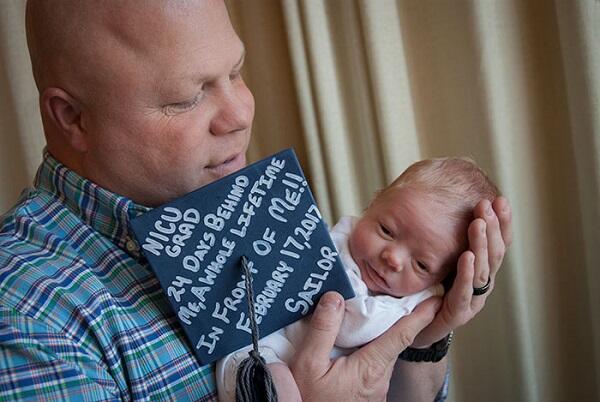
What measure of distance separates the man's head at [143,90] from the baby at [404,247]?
1.00 feet

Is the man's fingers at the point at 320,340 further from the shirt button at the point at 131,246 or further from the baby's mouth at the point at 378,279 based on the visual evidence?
the shirt button at the point at 131,246

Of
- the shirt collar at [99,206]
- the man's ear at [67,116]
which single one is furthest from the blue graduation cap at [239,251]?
the man's ear at [67,116]

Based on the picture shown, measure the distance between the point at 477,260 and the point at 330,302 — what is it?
0.30 metres

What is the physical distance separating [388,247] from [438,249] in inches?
3.7

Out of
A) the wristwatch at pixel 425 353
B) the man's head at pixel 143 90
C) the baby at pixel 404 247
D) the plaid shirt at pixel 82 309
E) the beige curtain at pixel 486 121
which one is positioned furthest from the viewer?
the beige curtain at pixel 486 121

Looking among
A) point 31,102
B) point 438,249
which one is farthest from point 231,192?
point 31,102

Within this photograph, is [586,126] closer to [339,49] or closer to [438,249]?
[438,249]

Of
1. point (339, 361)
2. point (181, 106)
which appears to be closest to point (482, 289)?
point (339, 361)

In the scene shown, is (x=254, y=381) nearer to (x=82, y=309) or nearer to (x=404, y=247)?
(x=82, y=309)

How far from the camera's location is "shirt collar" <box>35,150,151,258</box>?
1054 millimetres

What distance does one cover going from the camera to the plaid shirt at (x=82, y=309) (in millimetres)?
889

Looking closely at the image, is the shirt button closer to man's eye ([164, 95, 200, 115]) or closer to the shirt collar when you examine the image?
the shirt collar

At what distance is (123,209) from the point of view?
3.44 ft

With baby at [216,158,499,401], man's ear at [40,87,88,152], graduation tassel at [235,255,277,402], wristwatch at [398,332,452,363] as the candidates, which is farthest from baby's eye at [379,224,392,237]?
man's ear at [40,87,88,152]
